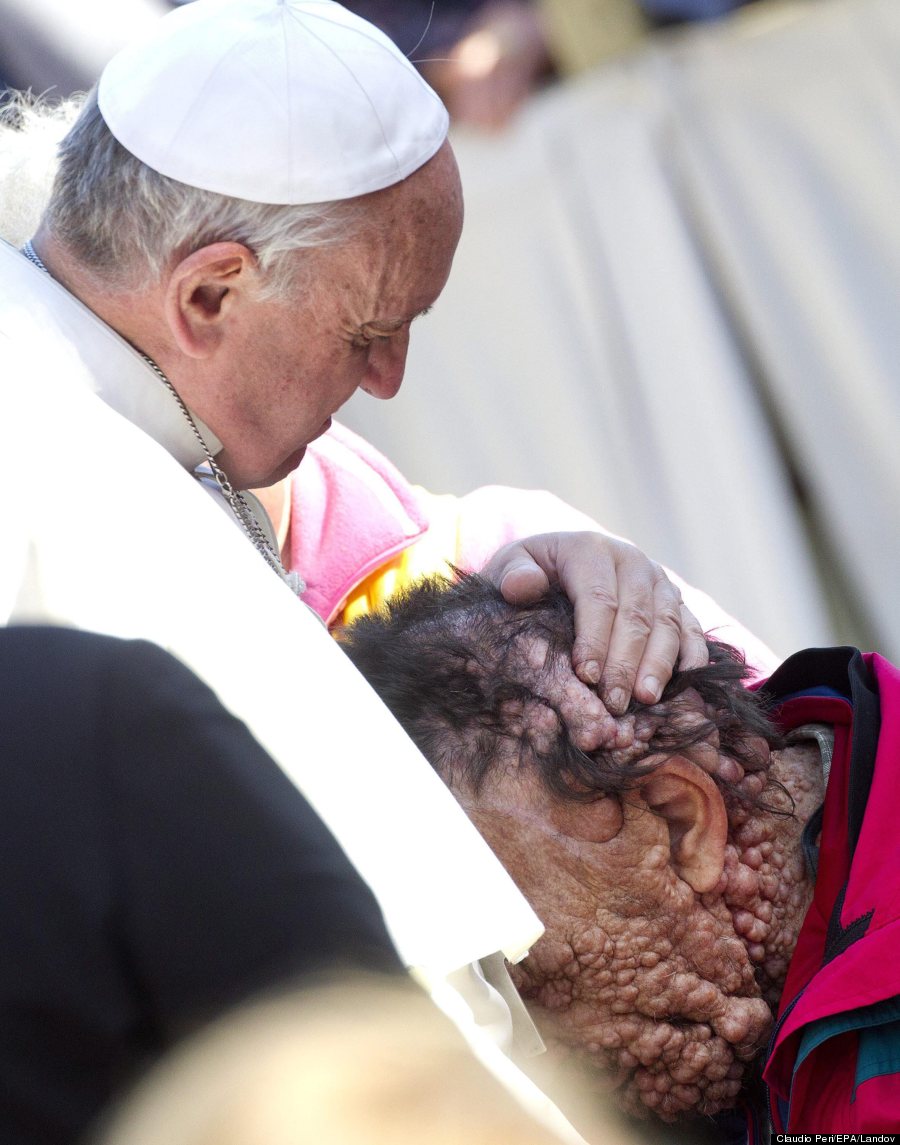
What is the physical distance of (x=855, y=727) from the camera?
1519mm

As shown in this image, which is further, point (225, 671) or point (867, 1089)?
point (867, 1089)

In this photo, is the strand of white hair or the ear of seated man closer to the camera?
the ear of seated man

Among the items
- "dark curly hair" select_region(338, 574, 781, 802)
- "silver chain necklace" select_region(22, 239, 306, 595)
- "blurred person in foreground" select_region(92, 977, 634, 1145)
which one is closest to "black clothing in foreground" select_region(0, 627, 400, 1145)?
"blurred person in foreground" select_region(92, 977, 634, 1145)

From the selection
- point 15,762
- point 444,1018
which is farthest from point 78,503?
point 444,1018

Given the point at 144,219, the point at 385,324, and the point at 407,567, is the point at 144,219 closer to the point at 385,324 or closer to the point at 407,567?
the point at 385,324

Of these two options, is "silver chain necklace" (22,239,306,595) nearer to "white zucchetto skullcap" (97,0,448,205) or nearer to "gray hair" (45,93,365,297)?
"gray hair" (45,93,365,297)

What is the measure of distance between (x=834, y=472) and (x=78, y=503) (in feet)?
9.33

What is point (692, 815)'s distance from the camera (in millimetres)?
1486

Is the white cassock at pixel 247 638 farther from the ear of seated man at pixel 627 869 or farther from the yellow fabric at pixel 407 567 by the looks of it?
the yellow fabric at pixel 407 567

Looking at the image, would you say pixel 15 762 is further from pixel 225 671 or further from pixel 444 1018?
pixel 444 1018

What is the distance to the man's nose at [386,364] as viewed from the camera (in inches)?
73.7

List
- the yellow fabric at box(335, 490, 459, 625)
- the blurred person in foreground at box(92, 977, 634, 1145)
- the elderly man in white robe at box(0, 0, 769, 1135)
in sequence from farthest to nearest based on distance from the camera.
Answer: the yellow fabric at box(335, 490, 459, 625) → the elderly man in white robe at box(0, 0, 769, 1135) → the blurred person in foreground at box(92, 977, 634, 1145)

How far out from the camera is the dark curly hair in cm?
145

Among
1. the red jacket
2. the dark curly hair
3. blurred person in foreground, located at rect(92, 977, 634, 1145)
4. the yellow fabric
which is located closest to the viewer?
blurred person in foreground, located at rect(92, 977, 634, 1145)
